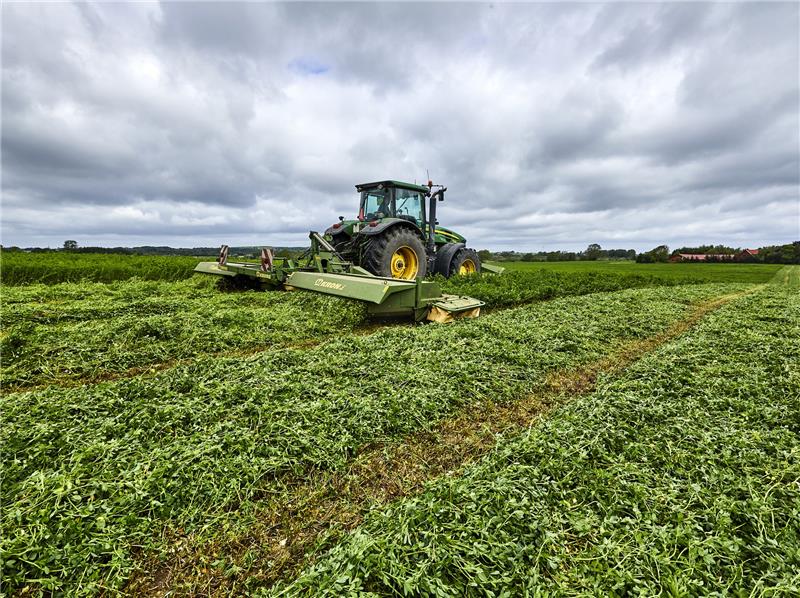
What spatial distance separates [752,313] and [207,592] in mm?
9999

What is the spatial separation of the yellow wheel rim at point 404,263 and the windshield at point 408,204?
144 cm

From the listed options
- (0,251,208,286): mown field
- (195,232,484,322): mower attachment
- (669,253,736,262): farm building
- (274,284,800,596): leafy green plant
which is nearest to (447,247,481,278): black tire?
(195,232,484,322): mower attachment

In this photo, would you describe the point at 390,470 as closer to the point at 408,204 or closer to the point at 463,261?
the point at 408,204

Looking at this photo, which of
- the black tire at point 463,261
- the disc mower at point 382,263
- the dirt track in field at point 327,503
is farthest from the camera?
the black tire at point 463,261

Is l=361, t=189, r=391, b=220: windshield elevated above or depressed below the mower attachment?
above

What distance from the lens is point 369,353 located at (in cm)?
427

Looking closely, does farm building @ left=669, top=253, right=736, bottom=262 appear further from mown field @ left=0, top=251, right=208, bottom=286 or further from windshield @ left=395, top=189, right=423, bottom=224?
mown field @ left=0, top=251, right=208, bottom=286

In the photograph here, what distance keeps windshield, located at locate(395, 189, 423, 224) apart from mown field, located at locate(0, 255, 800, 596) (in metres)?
5.73

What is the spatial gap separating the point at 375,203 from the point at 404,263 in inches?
86.6

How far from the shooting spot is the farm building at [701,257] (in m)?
38.6

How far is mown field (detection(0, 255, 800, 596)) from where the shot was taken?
1.66 metres

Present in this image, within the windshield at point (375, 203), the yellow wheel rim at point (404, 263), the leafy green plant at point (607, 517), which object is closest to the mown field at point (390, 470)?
the leafy green plant at point (607, 517)

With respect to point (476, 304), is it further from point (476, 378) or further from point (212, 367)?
point (212, 367)

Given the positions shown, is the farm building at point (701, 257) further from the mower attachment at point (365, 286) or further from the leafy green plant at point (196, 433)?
the leafy green plant at point (196, 433)
